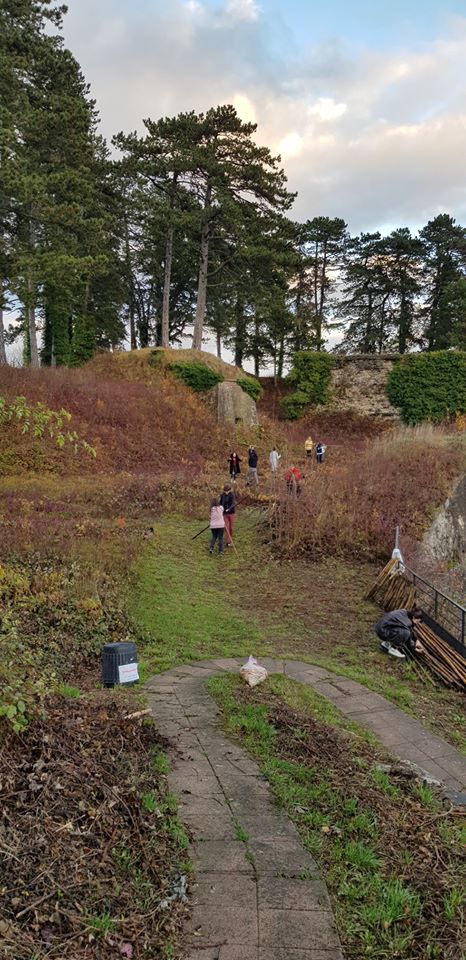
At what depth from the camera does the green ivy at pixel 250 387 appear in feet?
88.1

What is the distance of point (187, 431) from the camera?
22.8m

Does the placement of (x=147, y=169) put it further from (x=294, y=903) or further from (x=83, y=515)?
(x=294, y=903)

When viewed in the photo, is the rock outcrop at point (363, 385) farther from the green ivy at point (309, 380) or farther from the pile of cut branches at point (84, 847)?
the pile of cut branches at point (84, 847)

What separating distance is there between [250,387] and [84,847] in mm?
25133

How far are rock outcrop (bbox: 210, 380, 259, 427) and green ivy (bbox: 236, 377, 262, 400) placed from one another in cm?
32

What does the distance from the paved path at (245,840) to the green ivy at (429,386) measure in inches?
1005

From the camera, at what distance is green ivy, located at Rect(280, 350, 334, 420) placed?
96.1ft

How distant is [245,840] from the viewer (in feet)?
10.7

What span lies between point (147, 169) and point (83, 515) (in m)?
19.4

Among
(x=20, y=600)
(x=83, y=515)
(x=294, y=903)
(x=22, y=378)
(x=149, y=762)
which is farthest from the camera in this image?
(x=22, y=378)

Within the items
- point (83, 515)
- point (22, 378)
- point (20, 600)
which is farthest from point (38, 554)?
point (22, 378)

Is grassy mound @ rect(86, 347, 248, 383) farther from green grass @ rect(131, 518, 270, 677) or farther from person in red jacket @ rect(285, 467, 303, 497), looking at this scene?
green grass @ rect(131, 518, 270, 677)

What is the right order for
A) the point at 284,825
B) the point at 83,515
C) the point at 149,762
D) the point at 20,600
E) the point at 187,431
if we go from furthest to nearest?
the point at 187,431 → the point at 83,515 → the point at 20,600 → the point at 149,762 → the point at 284,825

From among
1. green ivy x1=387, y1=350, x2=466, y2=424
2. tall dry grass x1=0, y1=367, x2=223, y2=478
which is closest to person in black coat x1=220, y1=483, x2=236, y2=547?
tall dry grass x1=0, y1=367, x2=223, y2=478
